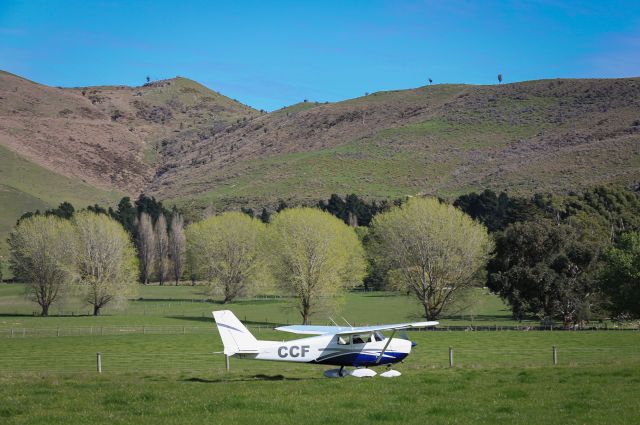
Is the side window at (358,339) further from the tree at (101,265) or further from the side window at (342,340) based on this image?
the tree at (101,265)

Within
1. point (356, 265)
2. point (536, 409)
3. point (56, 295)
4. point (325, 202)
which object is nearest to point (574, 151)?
point (325, 202)

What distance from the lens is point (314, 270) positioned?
74.5m

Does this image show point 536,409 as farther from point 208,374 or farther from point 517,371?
point 208,374

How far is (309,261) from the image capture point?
7512cm

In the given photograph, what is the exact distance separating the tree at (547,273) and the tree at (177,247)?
273 ft

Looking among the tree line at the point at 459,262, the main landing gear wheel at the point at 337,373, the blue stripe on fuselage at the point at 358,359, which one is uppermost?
the tree line at the point at 459,262

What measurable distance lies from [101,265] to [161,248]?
186ft

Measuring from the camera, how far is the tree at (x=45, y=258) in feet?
286

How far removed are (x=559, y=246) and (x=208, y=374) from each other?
45.0 m

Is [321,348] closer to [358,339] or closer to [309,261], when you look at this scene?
[358,339]

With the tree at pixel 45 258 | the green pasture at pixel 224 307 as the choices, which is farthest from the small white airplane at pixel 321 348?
the tree at pixel 45 258

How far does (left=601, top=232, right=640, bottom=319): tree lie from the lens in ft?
198

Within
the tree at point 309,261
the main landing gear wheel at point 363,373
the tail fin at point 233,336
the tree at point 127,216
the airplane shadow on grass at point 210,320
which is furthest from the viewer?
the tree at point 127,216

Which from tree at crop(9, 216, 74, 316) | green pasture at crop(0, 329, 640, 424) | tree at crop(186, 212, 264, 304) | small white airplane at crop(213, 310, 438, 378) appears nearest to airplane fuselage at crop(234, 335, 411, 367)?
small white airplane at crop(213, 310, 438, 378)
